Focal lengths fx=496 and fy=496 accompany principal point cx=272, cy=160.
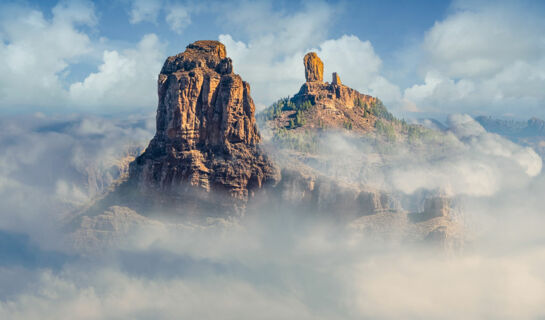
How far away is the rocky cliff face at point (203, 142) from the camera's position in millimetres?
135250

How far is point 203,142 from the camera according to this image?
138000mm

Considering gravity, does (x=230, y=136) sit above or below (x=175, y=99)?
below

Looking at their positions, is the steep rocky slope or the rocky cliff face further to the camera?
the steep rocky slope

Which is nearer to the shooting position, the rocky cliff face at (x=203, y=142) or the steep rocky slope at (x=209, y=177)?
the rocky cliff face at (x=203, y=142)

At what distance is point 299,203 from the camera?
144875 mm

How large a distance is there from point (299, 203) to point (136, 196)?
153ft

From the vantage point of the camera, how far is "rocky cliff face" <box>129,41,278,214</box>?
135 meters

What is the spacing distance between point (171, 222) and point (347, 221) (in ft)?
163

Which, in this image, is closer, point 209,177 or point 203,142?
point 209,177

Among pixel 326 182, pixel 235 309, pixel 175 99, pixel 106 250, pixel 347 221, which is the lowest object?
pixel 235 309

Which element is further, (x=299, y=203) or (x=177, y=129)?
(x=299, y=203)

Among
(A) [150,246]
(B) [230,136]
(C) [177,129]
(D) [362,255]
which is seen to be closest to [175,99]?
(C) [177,129]

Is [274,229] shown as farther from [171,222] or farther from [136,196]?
[136,196]

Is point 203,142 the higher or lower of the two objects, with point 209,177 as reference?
higher
